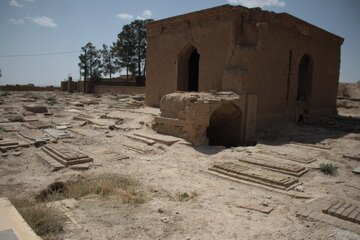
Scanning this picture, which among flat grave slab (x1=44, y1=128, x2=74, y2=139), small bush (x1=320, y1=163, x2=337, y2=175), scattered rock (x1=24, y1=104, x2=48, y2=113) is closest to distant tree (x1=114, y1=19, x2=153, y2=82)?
scattered rock (x1=24, y1=104, x2=48, y2=113)

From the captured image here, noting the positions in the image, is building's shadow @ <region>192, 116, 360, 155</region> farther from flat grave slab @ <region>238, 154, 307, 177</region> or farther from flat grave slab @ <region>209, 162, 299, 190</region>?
flat grave slab @ <region>209, 162, 299, 190</region>

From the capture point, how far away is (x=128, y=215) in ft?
15.7

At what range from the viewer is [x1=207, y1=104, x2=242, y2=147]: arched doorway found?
1177cm

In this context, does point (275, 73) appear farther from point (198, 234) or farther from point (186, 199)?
point (198, 234)

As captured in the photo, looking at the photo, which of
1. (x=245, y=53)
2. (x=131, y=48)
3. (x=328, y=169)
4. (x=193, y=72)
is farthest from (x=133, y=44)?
(x=328, y=169)

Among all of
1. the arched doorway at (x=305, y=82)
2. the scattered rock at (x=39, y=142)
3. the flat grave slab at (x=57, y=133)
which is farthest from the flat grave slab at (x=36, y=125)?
the arched doorway at (x=305, y=82)

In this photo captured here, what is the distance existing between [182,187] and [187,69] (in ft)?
33.1

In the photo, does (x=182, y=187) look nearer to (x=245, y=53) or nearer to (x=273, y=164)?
(x=273, y=164)

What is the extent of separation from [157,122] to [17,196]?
21.5 feet

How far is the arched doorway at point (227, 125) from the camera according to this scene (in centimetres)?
1177

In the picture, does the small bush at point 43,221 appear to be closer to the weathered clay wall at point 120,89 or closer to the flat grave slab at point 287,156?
the flat grave slab at point 287,156

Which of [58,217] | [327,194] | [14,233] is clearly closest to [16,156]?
[58,217]

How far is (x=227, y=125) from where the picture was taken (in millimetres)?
12477

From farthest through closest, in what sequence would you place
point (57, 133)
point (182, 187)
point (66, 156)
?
point (57, 133) → point (66, 156) → point (182, 187)
